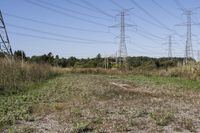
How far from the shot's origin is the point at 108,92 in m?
18.7

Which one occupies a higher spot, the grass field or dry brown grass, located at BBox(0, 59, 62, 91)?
dry brown grass, located at BBox(0, 59, 62, 91)

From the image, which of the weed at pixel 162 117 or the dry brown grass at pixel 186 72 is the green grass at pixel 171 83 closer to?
the dry brown grass at pixel 186 72

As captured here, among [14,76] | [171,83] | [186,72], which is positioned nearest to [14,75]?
[14,76]

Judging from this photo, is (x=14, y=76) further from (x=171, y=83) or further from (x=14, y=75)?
(x=171, y=83)

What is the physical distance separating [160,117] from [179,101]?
511cm

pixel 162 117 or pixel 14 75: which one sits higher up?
pixel 14 75

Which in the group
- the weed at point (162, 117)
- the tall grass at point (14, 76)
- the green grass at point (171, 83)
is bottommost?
the green grass at point (171, 83)

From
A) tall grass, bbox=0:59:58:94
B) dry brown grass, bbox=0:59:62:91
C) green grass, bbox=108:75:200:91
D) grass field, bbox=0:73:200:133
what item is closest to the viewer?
grass field, bbox=0:73:200:133

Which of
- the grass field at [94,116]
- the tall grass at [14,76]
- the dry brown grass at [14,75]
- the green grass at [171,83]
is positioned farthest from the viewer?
the green grass at [171,83]

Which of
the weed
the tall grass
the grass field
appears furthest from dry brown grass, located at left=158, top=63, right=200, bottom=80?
the weed

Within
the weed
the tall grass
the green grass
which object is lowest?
the green grass

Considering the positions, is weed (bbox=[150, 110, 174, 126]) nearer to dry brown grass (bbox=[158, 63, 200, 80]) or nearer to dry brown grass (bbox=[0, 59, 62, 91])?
dry brown grass (bbox=[0, 59, 62, 91])

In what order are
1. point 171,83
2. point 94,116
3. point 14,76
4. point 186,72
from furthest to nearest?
1. point 186,72
2. point 171,83
3. point 14,76
4. point 94,116

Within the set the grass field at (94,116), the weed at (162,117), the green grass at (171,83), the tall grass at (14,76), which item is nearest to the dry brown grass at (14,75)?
the tall grass at (14,76)
